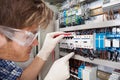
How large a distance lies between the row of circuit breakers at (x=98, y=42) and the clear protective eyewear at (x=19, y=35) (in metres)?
0.38

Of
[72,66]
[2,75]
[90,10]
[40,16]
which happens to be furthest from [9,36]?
[72,66]

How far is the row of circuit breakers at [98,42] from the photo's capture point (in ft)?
3.30

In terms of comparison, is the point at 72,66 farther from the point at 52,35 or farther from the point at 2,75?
the point at 2,75

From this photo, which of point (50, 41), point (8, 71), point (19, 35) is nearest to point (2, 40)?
point (19, 35)

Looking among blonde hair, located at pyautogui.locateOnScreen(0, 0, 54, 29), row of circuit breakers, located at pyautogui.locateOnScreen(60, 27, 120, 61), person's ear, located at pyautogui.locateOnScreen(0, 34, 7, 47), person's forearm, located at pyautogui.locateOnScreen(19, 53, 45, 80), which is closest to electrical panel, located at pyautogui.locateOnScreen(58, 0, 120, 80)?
row of circuit breakers, located at pyautogui.locateOnScreen(60, 27, 120, 61)

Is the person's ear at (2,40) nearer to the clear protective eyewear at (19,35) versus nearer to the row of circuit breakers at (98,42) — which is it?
the clear protective eyewear at (19,35)

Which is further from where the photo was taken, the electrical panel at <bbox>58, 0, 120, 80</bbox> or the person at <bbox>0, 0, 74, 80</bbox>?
the electrical panel at <bbox>58, 0, 120, 80</bbox>

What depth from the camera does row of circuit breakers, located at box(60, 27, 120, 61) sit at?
100 cm

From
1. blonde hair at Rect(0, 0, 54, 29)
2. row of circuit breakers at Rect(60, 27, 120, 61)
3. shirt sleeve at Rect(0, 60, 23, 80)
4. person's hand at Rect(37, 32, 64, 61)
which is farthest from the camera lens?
person's hand at Rect(37, 32, 64, 61)

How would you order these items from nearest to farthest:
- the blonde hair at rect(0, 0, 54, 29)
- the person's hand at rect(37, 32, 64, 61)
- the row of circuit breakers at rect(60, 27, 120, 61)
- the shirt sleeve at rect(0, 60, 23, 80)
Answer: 1. the blonde hair at rect(0, 0, 54, 29)
2. the row of circuit breakers at rect(60, 27, 120, 61)
3. the shirt sleeve at rect(0, 60, 23, 80)
4. the person's hand at rect(37, 32, 64, 61)

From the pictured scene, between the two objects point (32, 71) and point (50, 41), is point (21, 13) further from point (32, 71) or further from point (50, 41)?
point (32, 71)

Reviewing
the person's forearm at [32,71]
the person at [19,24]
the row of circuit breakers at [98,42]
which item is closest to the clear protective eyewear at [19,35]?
the person at [19,24]

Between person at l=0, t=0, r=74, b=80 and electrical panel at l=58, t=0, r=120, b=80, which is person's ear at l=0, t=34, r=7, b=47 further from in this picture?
electrical panel at l=58, t=0, r=120, b=80

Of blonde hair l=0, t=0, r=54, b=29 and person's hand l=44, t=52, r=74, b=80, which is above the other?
blonde hair l=0, t=0, r=54, b=29
